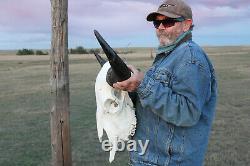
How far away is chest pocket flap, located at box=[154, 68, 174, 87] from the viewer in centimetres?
243

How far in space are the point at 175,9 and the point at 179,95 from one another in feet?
1.85

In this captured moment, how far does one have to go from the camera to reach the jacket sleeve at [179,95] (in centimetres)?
233

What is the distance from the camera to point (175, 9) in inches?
102

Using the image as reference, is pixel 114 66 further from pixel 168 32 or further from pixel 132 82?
pixel 168 32

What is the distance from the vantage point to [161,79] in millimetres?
2443

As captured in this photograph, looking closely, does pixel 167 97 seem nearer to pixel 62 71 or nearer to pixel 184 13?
pixel 184 13

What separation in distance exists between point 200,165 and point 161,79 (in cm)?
68

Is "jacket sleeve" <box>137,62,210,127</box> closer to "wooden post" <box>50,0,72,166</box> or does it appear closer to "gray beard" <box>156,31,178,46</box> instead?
"gray beard" <box>156,31,178,46</box>

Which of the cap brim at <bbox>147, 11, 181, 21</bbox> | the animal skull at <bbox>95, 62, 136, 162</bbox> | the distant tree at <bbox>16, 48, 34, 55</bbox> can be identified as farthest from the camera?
the distant tree at <bbox>16, 48, 34, 55</bbox>

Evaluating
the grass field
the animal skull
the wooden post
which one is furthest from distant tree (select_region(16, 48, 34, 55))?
the animal skull

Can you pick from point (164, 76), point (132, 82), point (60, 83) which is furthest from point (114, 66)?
point (60, 83)

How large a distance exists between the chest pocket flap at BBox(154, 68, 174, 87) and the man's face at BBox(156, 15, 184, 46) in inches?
9.2

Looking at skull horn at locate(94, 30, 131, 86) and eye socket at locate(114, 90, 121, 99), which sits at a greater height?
skull horn at locate(94, 30, 131, 86)

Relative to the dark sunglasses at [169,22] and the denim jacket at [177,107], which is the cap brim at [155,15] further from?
the denim jacket at [177,107]
